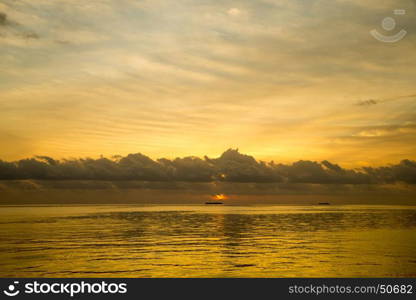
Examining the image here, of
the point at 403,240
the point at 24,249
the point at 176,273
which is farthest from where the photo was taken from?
the point at 403,240

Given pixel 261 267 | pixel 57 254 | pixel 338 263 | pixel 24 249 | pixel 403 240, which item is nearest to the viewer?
pixel 261 267

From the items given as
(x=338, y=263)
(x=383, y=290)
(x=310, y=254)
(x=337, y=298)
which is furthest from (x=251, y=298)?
(x=310, y=254)

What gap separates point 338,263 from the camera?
138 feet

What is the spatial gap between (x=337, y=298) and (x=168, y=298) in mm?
11809

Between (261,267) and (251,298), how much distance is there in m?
11.0

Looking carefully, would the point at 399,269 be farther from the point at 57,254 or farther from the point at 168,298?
the point at 57,254

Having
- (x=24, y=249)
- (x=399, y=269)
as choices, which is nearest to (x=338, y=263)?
(x=399, y=269)

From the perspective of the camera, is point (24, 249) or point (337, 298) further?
point (24, 249)

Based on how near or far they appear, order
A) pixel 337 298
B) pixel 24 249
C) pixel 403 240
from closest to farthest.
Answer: pixel 337 298 < pixel 24 249 < pixel 403 240

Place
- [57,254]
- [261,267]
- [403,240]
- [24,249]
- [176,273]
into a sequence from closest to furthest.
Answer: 1. [176,273]
2. [261,267]
3. [57,254]
4. [24,249]
5. [403,240]

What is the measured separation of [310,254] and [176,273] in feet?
63.8

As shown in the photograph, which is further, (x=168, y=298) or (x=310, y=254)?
(x=310, y=254)

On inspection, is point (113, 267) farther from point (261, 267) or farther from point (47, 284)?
point (261, 267)

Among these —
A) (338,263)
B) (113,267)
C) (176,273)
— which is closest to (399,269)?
(338,263)
